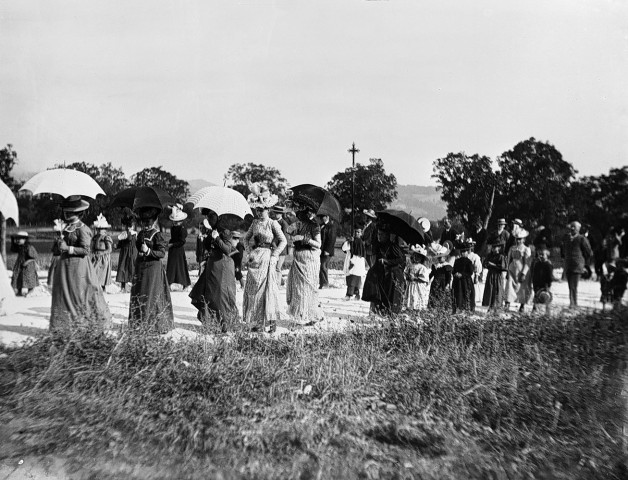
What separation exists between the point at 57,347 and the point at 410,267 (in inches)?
236

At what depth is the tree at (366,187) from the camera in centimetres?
3109

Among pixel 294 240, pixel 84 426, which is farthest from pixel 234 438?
pixel 294 240

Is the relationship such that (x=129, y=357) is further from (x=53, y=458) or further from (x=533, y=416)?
(x=533, y=416)

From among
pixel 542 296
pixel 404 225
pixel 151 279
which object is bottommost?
pixel 542 296

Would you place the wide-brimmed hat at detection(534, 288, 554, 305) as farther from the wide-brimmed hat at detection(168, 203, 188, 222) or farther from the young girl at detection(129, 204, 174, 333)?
the wide-brimmed hat at detection(168, 203, 188, 222)

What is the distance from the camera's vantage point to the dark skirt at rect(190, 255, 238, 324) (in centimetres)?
761

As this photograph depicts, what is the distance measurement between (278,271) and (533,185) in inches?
293

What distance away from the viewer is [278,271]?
909 centimetres

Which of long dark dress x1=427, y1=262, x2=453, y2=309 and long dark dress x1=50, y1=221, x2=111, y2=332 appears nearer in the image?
long dark dress x1=50, y1=221, x2=111, y2=332

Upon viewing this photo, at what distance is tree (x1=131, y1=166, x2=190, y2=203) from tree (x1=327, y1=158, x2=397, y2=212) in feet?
48.2

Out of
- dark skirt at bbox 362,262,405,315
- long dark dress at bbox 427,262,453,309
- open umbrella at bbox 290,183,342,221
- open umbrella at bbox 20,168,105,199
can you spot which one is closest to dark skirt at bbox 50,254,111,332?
open umbrella at bbox 20,168,105,199

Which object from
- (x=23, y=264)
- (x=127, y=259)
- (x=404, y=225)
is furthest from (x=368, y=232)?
(x=23, y=264)

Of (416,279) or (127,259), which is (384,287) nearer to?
(416,279)

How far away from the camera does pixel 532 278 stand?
33.4 ft
